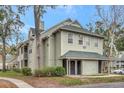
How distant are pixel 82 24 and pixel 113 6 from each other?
4.20ft

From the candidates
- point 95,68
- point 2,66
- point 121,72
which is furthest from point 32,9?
point 121,72

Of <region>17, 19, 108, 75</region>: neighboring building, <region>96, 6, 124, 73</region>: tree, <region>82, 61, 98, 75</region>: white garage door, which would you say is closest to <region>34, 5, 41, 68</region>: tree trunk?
<region>17, 19, 108, 75</region>: neighboring building

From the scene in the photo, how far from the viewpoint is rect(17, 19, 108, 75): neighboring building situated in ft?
40.2

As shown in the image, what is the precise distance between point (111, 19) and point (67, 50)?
198 centimetres

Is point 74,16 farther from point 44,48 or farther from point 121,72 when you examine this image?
point 121,72

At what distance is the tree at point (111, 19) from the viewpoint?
1226 centimetres

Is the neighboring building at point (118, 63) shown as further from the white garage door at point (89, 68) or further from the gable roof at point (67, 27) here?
the gable roof at point (67, 27)

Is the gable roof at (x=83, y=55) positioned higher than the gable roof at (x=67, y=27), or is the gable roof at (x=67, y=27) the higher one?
the gable roof at (x=67, y=27)

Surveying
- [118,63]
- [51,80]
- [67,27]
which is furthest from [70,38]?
[118,63]

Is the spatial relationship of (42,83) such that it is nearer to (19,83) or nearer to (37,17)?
(19,83)

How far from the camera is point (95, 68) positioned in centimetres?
1245

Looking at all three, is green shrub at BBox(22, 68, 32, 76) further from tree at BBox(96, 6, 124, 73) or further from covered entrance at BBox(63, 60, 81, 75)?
tree at BBox(96, 6, 124, 73)

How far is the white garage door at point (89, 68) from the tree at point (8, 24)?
2749mm

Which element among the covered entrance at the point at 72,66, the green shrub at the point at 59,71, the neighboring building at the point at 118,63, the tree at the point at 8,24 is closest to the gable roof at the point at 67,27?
the tree at the point at 8,24
